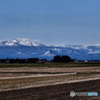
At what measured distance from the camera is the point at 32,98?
998 inches

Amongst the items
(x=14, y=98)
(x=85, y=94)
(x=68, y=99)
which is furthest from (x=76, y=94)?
(x=14, y=98)

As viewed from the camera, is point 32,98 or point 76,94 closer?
point 32,98

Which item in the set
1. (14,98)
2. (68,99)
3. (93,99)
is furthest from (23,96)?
(93,99)

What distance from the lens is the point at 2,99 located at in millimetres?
25094

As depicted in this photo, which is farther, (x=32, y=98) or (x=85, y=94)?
(x=85, y=94)

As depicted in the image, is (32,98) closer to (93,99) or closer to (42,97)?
(42,97)

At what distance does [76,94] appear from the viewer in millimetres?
27531

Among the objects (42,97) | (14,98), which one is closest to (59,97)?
(42,97)

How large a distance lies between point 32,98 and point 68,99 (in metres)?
2.66

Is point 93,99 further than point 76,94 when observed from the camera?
No

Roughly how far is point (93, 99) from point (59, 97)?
2.68m

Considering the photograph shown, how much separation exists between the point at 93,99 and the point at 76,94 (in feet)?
9.70

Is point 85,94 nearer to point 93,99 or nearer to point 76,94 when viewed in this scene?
point 76,94

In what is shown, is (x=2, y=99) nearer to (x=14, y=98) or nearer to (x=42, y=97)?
(x=14, y=98)
